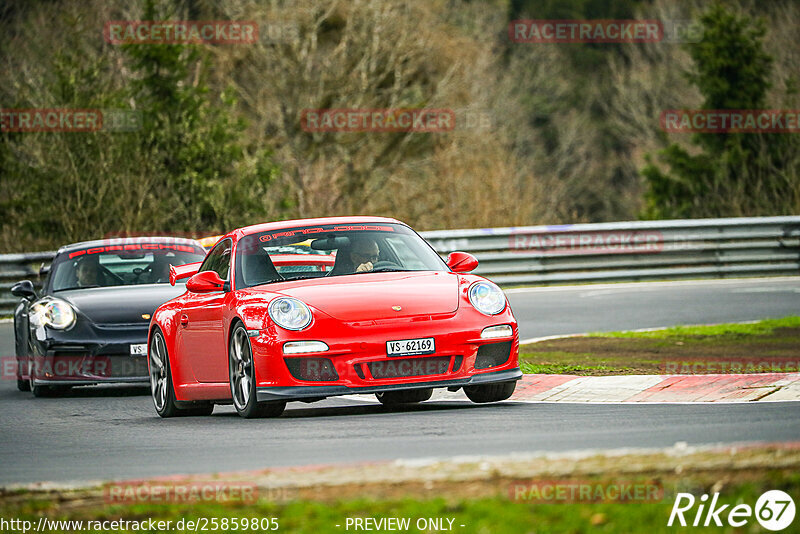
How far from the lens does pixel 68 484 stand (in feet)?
22.6

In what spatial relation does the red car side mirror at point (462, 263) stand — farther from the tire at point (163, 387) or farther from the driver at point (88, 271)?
the driver at point (88, 271)

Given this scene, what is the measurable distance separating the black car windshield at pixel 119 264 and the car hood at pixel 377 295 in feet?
15.7

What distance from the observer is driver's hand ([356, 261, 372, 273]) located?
1092cm

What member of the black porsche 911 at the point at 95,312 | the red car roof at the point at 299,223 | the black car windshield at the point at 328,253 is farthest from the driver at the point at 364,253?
the black porsche 911 at the point at 95,312

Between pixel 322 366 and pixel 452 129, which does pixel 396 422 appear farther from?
pixel 452 129

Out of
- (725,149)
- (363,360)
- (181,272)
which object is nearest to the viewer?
(363,360)

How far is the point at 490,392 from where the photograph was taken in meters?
10.8

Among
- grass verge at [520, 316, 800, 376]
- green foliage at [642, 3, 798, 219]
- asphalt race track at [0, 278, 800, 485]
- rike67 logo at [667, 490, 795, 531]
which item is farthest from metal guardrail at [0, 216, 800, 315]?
rike67 logo at [667, 490, 795, 531]

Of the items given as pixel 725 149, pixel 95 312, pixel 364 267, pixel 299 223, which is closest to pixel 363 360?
pixel 364 267

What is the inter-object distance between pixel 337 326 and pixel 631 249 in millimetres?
15836

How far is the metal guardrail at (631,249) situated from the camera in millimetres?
24859

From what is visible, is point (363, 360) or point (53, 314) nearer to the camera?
point (363, 360)

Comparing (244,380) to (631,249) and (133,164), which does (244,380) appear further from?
(133,164)

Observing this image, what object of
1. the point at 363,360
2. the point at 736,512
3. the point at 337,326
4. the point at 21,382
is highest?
the point at 736,512
